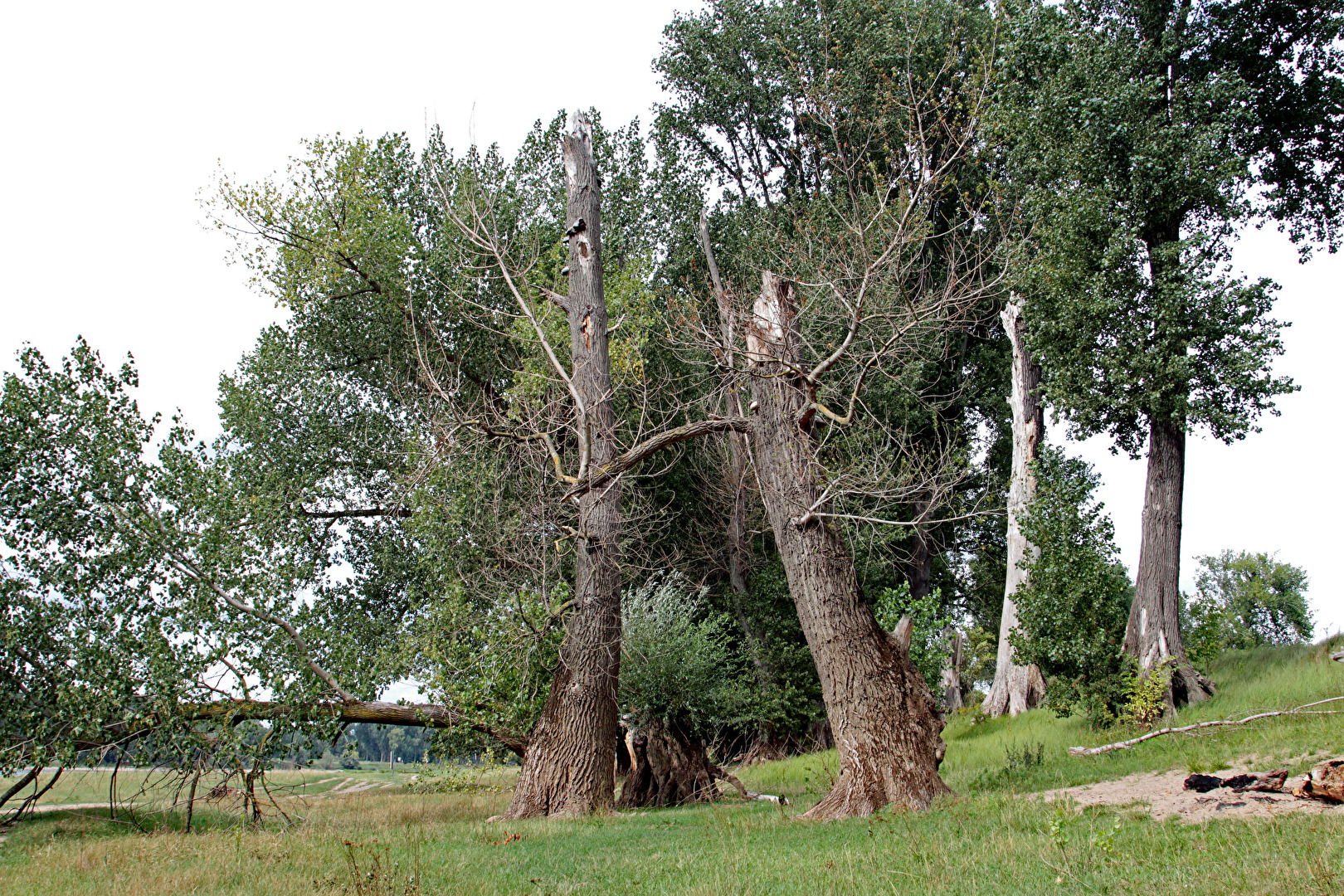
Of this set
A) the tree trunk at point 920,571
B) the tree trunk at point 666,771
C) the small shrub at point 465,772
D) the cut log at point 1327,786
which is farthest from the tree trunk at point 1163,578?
the small shrub at point 465,772

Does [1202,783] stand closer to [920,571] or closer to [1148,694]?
[1148,694]

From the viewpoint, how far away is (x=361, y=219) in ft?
60.2

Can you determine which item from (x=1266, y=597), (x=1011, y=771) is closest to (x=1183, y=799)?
(x=1011, y=771)

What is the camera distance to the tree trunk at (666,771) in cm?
1302

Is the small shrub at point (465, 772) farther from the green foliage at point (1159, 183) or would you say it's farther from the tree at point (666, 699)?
the green foliage at point (1159, 183)

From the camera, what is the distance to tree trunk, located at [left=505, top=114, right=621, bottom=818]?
37.0 ft

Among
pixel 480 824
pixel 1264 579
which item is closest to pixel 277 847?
pixel 480 824

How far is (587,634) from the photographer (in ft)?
39.2

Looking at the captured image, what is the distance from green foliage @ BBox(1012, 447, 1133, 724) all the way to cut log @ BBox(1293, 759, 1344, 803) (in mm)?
5737

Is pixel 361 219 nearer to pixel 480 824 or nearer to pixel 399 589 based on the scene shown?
pixel 399 589

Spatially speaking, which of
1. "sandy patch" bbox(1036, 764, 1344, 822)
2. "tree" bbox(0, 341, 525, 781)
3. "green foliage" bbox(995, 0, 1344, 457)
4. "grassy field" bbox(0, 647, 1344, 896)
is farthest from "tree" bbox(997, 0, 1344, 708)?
"tree" bbox(0, 341, 525, 781)

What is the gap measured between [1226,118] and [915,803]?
11.3 meters

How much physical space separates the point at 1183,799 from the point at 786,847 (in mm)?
3530

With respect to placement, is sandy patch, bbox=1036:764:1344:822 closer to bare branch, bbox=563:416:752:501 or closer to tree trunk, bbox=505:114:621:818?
bare branch, bbox=563:416:752:501
